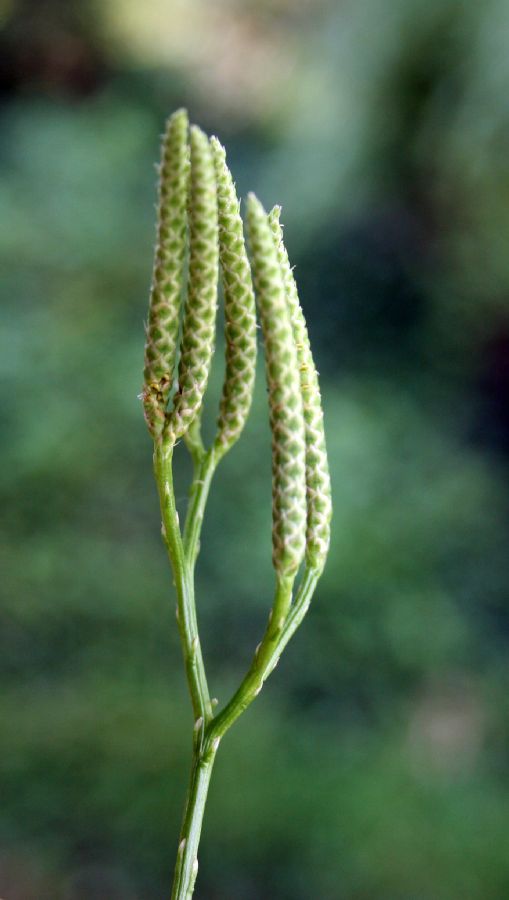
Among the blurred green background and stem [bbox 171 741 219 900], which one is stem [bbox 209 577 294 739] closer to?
stem [bbox 171 741 219 900]

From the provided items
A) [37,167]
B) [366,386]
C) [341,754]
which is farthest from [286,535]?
[37,167]

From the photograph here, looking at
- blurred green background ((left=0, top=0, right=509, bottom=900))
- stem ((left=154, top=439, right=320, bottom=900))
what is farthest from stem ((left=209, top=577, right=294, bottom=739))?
blurred green background ((left=0, top=0, right=509, bottom=900))

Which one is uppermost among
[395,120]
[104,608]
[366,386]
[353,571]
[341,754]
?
[395,120]

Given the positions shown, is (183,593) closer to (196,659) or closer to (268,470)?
(196,659)

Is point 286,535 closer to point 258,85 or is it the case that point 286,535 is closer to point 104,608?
point 104,608

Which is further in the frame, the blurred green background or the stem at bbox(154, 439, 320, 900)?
the blurred green background

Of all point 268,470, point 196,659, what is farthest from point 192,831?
point 268,470
